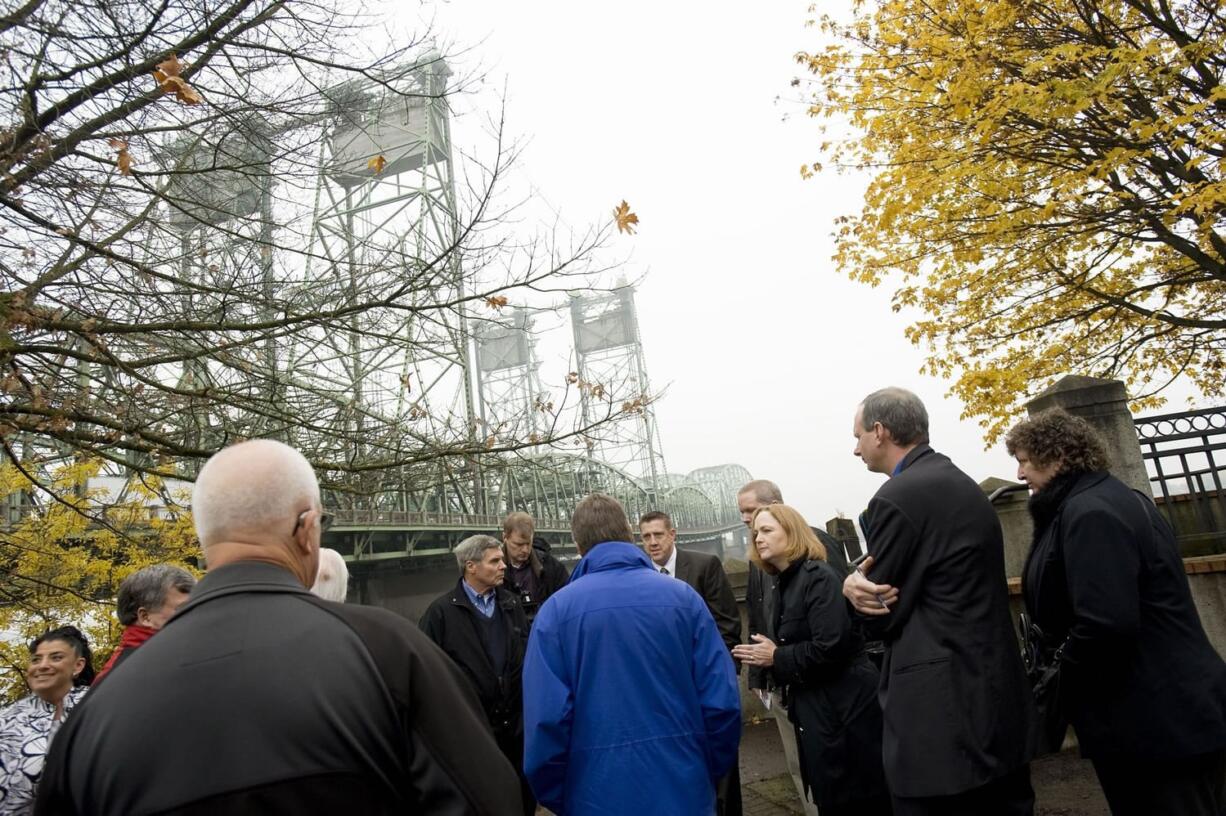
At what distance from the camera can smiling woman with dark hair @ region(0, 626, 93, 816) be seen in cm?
277

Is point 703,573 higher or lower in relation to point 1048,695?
higher

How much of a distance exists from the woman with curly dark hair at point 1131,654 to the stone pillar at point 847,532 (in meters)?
5.89

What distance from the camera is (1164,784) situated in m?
2.24

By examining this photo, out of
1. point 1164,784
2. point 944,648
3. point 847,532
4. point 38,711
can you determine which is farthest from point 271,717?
point 847,532

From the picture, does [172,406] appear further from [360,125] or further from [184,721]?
[184,721]

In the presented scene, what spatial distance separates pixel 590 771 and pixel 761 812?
251cm

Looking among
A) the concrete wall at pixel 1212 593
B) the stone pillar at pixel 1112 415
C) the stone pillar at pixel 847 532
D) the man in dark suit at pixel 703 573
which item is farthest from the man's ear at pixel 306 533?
the stone pillar at pixel 847 532

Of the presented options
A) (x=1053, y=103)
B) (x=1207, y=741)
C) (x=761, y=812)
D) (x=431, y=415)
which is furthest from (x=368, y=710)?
(x=1053, y=103)

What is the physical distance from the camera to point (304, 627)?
1.24 m

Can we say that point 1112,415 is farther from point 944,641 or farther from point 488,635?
point 488,635

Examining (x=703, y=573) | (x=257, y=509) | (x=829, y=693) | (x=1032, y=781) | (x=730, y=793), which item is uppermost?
(x=257, y=509)

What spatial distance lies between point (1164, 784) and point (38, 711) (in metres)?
3.83

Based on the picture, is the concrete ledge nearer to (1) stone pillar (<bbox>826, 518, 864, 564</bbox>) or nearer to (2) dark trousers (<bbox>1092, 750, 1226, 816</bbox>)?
(2) dark trousers (<bbox>1092, 750, 1226, 816</bbox>)

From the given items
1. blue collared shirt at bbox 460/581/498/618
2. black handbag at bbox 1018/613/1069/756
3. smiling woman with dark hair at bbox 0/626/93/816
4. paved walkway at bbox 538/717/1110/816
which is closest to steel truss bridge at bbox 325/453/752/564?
blue collared shirt at bbox 460/581/498/618
